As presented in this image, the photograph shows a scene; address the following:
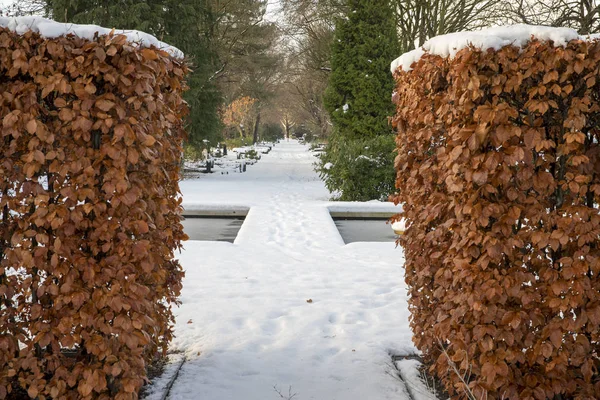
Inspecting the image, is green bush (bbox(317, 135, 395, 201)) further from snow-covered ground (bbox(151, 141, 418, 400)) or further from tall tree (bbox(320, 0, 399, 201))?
A: snow-covered ground (bbox(151, 141, 418, 400))

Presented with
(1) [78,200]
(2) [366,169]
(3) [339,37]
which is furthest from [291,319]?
(3) [339,37]

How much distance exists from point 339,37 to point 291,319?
14.5 metres

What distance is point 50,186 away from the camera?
10.1 feet

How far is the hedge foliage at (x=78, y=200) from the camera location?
9.46 ft

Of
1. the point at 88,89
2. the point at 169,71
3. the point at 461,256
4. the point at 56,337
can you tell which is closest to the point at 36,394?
the point at 56,337

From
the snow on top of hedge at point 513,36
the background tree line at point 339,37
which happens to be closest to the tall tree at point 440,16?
the background tree line at point 339,37

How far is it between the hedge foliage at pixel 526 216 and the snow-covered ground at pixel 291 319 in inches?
41.1

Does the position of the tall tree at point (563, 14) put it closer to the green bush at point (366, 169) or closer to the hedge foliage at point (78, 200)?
the green bush at point (366, 169)

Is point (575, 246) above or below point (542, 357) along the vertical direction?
above

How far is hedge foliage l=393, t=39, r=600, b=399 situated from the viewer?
2885 millimetres

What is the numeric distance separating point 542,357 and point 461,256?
688 millimetres

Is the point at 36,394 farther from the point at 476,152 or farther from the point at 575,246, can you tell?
the point at 575,246

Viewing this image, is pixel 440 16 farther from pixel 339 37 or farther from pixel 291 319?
pixel 291 319

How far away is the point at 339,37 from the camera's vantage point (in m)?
18.2
